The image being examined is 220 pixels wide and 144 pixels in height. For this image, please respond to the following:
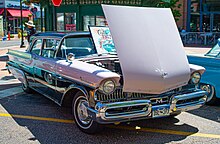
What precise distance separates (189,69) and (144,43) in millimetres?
888

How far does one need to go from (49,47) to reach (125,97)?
230 cm

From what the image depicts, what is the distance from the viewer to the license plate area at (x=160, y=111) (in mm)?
4484

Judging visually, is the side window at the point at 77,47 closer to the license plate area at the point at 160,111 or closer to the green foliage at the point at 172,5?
the license plate area at the point at 160,111

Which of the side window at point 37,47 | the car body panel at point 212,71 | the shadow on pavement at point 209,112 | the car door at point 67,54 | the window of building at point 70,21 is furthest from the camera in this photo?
the window of building at point 70,21

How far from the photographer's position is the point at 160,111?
454 centimetres

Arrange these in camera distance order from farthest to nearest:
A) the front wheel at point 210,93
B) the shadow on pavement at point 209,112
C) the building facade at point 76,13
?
the building facade at point 76,13 < the front wheel at point 210,93 < the shadow on pavement at point 209,112

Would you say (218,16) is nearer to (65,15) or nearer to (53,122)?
(65,15)

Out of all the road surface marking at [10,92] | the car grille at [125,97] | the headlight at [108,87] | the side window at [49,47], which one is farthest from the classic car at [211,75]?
the road surface marking at [10,92]

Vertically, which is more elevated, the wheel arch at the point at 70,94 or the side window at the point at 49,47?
the side window at the point at 49,47

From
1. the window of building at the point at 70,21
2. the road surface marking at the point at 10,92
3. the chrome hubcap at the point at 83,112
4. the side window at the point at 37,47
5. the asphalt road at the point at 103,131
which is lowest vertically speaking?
the asphalt road at the point at 103,131

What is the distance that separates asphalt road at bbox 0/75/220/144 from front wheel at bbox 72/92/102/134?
10 cm

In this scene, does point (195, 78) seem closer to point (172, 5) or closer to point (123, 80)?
point (123, 80)

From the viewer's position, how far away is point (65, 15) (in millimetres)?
14266

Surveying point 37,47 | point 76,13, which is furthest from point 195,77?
point 76,13
